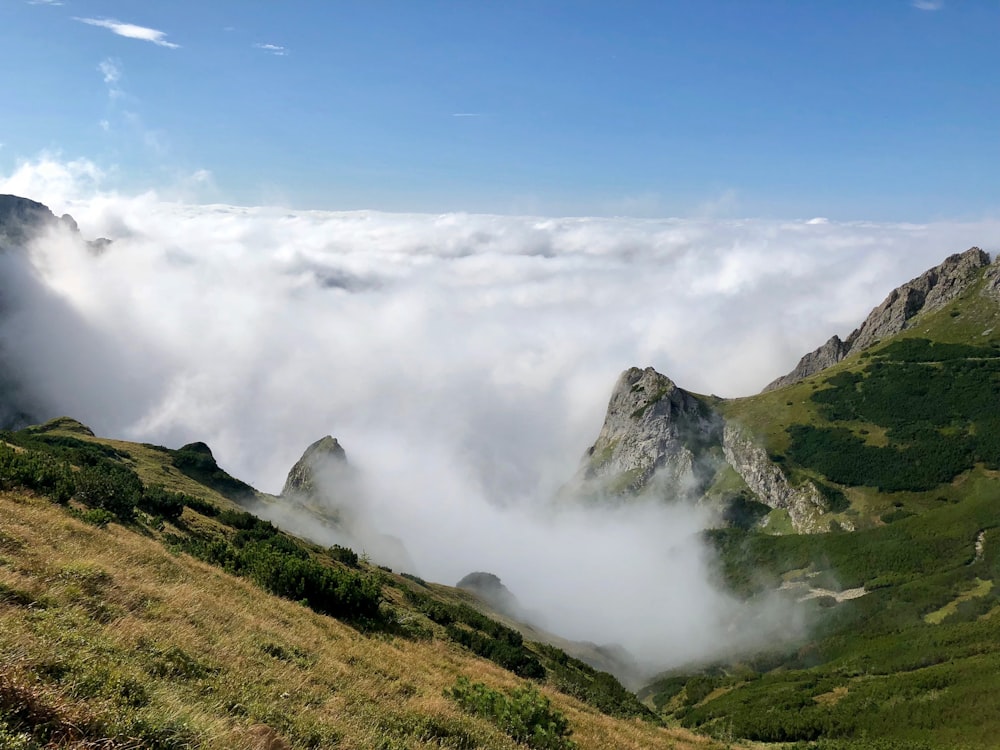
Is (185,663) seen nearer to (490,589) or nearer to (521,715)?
(521,715)

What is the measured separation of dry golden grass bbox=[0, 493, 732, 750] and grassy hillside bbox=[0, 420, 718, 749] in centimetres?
5

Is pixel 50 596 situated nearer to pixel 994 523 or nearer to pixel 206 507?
pixel 206 507

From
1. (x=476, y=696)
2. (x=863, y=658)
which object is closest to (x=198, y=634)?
(x=476, y=696)

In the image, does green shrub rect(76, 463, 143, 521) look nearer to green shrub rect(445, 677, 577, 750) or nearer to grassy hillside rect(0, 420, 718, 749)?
grassy hillside rect(0, 420, 718, 749)

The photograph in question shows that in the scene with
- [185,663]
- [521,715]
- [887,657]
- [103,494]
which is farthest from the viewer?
[887,657]

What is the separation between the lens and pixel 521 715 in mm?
19562

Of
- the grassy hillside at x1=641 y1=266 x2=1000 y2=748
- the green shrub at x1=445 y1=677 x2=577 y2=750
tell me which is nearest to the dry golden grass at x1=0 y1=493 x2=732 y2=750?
the green shrub at x1=445 y1=677 x2=577 y2=750

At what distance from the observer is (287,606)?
86.0 feet

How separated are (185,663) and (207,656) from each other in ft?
5.00

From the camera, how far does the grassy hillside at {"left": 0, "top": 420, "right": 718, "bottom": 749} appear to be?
35.3 ft

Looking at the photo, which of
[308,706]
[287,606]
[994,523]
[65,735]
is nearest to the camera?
[65,735]

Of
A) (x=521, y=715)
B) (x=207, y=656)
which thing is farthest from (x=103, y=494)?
A: (x=521, y=715)

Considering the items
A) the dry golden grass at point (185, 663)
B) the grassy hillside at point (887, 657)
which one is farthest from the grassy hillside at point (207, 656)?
the grassy hillside at point (887, 657)

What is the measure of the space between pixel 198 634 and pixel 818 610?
656 ft
